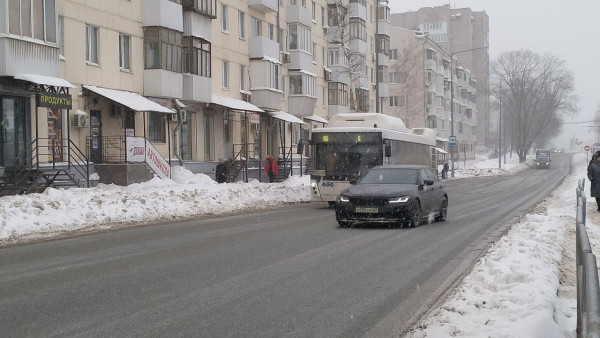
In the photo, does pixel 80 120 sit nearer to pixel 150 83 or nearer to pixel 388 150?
pixel 150 83

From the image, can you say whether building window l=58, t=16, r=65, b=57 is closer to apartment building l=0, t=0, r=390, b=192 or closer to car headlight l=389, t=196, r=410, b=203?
apartment building l=0, t=0, r=390, b=192

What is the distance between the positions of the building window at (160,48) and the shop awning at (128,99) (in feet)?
7.56

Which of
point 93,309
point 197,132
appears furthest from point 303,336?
point 197,132

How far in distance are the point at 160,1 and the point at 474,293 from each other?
2442cm

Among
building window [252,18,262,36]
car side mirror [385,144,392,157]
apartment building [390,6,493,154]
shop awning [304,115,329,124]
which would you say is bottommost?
car side mirror [385,144,392,157]

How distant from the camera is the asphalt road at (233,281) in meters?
6.39

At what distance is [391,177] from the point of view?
56.1ft

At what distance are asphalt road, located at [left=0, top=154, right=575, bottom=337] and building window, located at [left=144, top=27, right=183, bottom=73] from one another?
1530 cm

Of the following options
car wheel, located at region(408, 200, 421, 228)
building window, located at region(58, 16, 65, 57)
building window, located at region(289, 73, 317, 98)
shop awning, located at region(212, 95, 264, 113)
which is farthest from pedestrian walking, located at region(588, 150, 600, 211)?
building window, located at region(289, 73, 317, 98)

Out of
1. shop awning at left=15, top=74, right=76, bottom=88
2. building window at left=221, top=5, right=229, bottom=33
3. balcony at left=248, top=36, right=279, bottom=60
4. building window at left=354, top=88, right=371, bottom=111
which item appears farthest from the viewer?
building window at left=354, top=88, right=371, bottom=111

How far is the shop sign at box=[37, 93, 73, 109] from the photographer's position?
21.4 m

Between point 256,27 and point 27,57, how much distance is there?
66.3 feet

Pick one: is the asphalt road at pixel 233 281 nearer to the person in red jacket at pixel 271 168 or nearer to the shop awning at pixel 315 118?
the person in red jacket at pixel 271 168

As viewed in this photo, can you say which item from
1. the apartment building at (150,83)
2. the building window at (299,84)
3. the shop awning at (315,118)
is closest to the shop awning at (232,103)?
the apartment building at (150,83)
